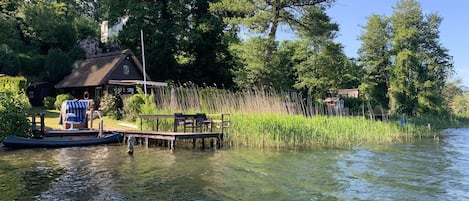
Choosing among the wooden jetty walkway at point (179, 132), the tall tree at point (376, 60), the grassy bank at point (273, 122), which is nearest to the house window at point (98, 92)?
the grassy bank at point (273, 122)

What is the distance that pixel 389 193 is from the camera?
30.6ft

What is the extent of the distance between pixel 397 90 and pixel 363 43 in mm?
6645

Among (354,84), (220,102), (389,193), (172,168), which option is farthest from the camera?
(354,84)

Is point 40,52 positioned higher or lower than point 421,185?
higher

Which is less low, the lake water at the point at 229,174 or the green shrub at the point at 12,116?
the green shrub at the point at 12,116

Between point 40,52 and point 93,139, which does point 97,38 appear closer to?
point 40,52

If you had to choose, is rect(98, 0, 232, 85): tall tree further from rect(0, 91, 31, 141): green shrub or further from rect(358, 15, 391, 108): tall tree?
rect(358, 15, 391, 108): tall tree

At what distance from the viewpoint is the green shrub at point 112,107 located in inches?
995

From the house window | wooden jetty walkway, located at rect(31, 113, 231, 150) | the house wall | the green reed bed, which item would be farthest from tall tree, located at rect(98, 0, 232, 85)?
the green reed bed

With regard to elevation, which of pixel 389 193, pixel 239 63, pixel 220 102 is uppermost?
pixel 239 63

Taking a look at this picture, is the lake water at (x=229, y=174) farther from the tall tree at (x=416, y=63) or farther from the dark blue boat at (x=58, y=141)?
the tall tree at (x=416, y=63)

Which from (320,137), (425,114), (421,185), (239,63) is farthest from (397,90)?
(421,185)

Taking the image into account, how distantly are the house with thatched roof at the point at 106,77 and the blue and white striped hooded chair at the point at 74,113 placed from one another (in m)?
10.2

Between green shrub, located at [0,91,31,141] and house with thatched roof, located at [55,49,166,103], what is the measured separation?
477 inches
